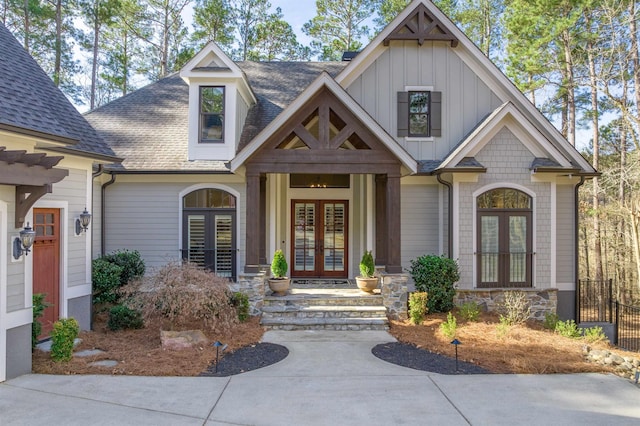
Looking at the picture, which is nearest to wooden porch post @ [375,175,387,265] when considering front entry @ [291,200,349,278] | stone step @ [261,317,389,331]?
front entry @ [291,200,349,278]

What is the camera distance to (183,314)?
6844 mm

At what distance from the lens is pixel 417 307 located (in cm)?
853

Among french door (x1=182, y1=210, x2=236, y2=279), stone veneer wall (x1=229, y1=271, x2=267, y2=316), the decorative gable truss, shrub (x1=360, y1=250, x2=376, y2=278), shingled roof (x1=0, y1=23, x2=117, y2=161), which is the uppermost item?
the decorative gable truss

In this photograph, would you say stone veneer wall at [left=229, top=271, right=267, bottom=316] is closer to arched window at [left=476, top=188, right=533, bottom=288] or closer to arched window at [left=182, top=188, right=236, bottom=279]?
arched window at [left=182, top=188, right=236, bottom=279]

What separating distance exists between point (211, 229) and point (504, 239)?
23.4 ft

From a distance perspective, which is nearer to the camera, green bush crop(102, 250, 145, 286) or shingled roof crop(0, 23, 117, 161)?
shingled roof crop(0, 23, 117, 161)

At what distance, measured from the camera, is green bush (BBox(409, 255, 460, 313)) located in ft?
29.9

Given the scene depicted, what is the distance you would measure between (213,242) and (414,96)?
6.46m

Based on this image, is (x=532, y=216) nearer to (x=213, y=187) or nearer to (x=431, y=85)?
(x=431, y=85)

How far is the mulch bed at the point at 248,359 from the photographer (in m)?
6.08

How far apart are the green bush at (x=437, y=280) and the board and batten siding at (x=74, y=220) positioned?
688 centimetres

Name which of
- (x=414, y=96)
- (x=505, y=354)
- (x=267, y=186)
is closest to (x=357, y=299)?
(x=505, y=354)

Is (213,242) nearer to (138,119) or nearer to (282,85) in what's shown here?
(138,119)

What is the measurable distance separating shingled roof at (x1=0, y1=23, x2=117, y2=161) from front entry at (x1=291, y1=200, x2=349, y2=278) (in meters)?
5.16
